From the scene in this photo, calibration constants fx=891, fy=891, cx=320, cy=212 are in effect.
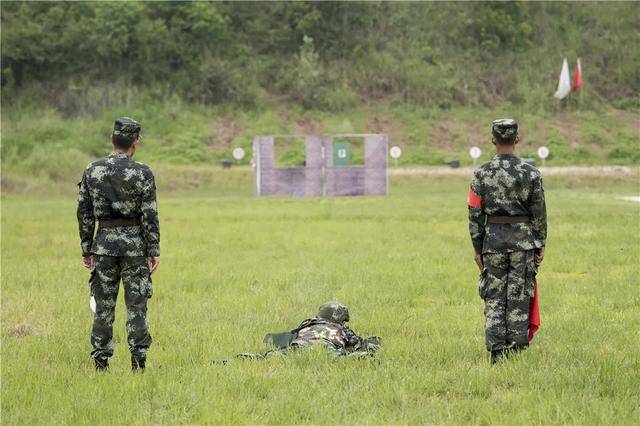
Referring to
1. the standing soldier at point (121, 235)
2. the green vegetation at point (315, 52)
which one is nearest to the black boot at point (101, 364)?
the standing soldier at point (121, 235)

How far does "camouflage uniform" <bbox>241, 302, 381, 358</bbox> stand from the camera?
7582 mm

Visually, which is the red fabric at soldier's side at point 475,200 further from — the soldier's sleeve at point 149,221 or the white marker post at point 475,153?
the white marker post at point 475,153

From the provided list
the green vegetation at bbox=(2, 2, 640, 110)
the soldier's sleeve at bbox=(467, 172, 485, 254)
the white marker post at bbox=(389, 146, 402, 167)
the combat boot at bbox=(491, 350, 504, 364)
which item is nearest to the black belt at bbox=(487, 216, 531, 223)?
the soldier's sleeve at bbox=(467, 172, 485, 254)

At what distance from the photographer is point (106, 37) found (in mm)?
55969

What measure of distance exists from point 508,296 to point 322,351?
1.58 meters

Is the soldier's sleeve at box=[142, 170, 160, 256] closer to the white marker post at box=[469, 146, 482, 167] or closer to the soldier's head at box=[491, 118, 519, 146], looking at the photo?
the soldier's head at box=[491, 118, 519, 146]

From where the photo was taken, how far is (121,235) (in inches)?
274

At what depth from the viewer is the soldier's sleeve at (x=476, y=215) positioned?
23.9 ft

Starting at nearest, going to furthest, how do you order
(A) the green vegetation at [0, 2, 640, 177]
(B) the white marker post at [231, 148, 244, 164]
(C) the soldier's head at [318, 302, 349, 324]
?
1. (C) the soldier's head at [318, 302, 349, 324]
2. (B) the white marker post at [231, 148, 244, 164]
3. (A) the green vegetation at [0, 2, 640, 177]

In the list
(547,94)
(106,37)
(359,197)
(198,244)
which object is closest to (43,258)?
(198,244)

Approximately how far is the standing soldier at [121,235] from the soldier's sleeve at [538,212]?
3004 millimetres

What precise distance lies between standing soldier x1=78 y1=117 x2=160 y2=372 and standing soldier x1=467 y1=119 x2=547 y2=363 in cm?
266

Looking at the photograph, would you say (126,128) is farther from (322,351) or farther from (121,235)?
(322,351)

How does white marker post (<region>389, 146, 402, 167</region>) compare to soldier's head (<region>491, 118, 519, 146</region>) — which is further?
white marker post (<region>389, 146, 402, 167</region>)
